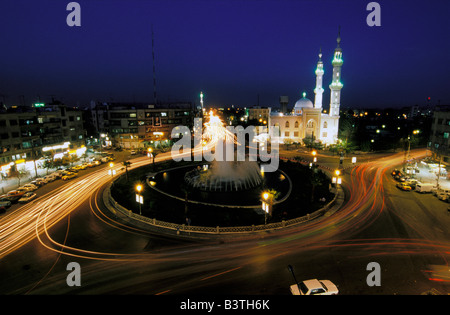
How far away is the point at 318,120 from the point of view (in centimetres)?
7706

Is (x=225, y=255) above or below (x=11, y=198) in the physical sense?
below

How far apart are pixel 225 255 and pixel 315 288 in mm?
7183

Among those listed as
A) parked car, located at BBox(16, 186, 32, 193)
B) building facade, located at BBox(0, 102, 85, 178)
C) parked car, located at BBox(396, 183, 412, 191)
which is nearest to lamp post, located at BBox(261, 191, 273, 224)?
parked car, located at BBox(396, 183, 412, 191)

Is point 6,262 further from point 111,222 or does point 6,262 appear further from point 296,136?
point 296,136

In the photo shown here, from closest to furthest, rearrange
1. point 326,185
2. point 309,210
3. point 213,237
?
1. point 213,237
2. point 309,210
3. point 326,185

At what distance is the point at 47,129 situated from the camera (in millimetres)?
53375

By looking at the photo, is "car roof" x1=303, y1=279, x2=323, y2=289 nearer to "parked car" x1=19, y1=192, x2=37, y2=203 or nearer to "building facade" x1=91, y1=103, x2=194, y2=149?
"parked car" x1=19, y1=192, x2=37, y2=203

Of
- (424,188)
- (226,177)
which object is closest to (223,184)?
(226,177)

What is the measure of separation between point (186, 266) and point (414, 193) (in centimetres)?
3297

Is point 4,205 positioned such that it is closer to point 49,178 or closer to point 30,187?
point 30,187

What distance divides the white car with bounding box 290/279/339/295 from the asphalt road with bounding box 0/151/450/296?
0.83 metres

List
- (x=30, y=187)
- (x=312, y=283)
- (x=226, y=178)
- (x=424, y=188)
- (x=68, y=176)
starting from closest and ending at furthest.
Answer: (x=312, y=283) < (x=424, y=188) < (x=30, y=187) < (x=226, y=178) < (x=68, y=176)

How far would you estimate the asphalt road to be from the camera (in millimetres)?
15883

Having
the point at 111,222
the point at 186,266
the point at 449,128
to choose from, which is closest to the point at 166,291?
the point at 186,266
